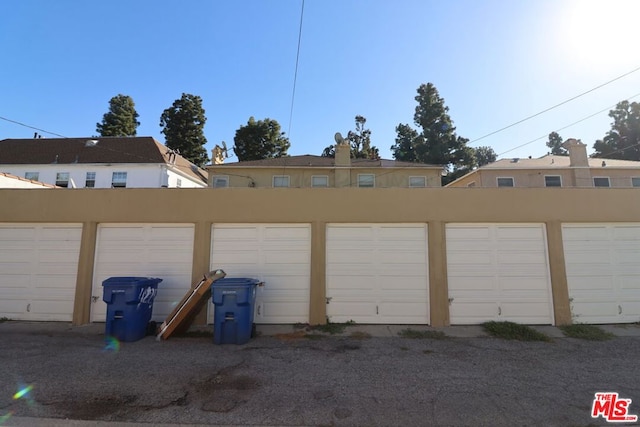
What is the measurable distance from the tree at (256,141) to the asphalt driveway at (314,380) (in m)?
30.9

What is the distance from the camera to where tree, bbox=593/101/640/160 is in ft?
143

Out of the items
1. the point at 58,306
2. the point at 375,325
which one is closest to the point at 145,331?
the point at 58,306

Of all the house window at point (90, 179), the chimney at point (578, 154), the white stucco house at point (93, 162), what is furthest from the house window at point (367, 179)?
the house window at point (90, 179)

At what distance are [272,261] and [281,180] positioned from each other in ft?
38.8

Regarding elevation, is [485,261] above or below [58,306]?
above

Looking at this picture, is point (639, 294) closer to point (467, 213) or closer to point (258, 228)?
point (467, 213)

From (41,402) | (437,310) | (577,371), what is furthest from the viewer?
(437,310)

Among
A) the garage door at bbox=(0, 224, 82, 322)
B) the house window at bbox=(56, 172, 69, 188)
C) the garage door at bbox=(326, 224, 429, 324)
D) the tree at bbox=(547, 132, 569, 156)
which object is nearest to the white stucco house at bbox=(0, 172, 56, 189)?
the garage door at bbox=(0, 224, 82, 322)

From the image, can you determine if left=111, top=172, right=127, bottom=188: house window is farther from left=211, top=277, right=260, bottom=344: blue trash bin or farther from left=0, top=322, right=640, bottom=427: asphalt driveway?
left=211, top=277, right=260, bottom=344: blue trash bin

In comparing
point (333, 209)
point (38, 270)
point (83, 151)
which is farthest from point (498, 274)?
point (83, 151)

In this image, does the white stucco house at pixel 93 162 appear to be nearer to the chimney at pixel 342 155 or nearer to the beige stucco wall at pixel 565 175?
the chimney at pixel 342 155

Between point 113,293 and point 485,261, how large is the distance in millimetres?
7780

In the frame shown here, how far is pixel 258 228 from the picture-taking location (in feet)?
25.4

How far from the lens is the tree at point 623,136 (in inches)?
1711
